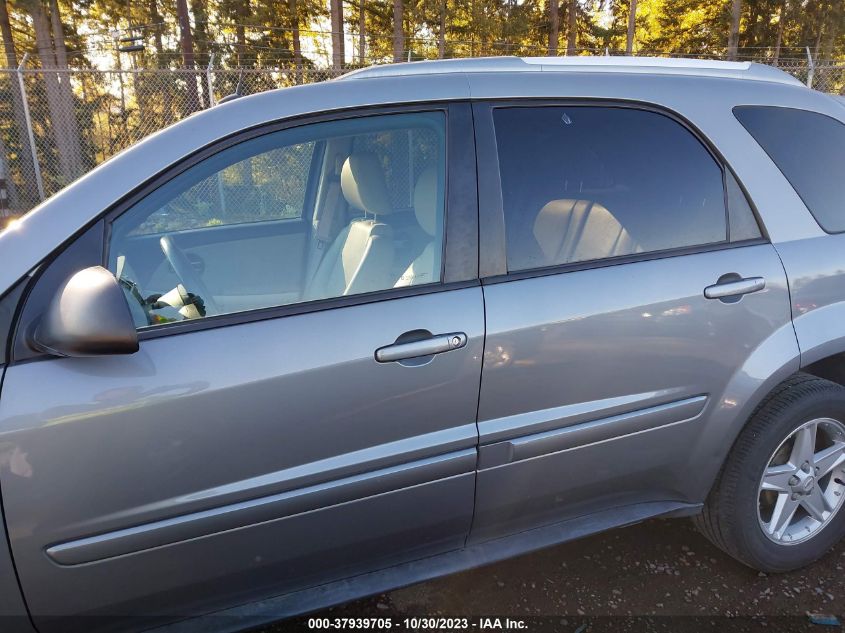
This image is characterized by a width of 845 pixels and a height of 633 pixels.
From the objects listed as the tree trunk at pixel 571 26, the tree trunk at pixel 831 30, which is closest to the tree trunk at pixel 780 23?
the tree trunk at pixel 831 30

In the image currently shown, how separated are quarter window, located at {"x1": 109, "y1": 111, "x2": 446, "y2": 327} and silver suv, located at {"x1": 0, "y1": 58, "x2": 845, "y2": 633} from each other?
0.04 feet

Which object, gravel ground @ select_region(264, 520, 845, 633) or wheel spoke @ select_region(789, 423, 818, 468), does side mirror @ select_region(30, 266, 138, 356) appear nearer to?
gravel ground @ select_region(264, 520, 845, 633)

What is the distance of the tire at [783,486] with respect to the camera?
7.63 ft

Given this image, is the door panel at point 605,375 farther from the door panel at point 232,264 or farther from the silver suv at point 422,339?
the door panel at point 232,264

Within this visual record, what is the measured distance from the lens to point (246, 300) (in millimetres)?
1797

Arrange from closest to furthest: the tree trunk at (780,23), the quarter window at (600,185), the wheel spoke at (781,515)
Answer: the quarter window at (600,185)
the wheel spoke at (781,515)
the tree trunk at (780,23)

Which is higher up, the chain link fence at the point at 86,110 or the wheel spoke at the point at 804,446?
the chain link fence at the point at 86,110

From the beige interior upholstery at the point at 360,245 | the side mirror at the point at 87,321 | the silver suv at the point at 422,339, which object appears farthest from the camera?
the beige interior upholstery at the point at 360,245

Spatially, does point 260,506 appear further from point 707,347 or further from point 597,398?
point 707,347

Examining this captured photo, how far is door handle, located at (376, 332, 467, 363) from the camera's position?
175 centimetres

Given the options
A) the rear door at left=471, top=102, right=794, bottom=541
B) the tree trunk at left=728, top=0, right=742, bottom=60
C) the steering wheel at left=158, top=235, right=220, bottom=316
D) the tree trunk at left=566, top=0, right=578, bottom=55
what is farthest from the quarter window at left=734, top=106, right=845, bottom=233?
the tree trunk at left=566, top=0, right=578, bottom=55

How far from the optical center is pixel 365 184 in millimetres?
2375

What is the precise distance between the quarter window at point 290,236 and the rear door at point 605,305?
223 millimetres

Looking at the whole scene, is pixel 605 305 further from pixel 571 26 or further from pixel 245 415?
pixel 571 26
